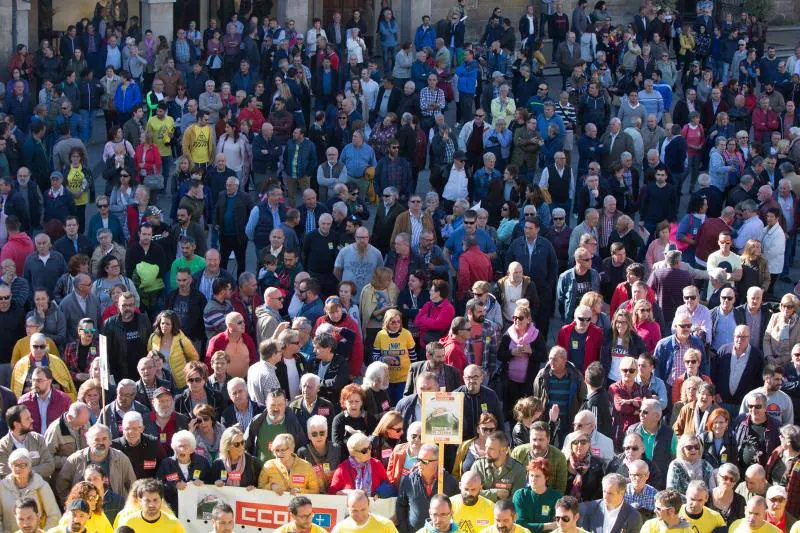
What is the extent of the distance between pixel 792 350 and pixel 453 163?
6.54m

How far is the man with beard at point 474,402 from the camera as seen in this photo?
535 inches

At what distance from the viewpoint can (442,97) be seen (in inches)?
912

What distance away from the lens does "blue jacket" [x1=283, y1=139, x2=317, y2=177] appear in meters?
20.3

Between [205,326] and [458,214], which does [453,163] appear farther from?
[205,326]

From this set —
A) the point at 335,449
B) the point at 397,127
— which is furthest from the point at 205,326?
the point at 397,127

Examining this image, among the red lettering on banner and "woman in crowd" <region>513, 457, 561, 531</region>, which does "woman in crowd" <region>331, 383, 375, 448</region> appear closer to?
the red lettering on banner

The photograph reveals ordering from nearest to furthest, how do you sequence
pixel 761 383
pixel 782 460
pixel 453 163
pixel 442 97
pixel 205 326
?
pixel 782 460 < pixel 761 383 < pixel 205 326 < pixel 453 163 < pixel 442 97

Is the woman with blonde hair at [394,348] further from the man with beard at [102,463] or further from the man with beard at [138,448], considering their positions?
the man with beard at [102,463]

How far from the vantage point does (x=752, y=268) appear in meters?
16.8

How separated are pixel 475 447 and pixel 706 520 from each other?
6.63 feet

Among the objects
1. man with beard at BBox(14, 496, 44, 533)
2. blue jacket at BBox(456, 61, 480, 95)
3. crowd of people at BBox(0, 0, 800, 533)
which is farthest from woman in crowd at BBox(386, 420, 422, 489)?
blue jacket at BBox(456, 61, 480, 95)

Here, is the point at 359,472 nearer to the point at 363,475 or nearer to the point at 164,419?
the point at 363,475

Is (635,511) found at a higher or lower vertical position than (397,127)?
lower

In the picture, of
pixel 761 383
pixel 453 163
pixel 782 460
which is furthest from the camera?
pixel 453 163
